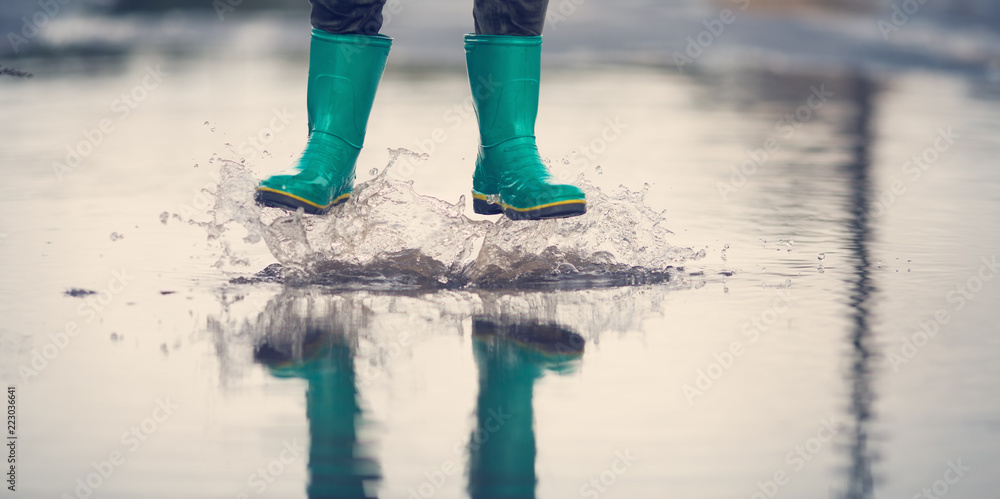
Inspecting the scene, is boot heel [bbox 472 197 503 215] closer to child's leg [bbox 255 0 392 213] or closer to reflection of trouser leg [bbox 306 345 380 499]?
child's leg [bbox 255 0 392 213]

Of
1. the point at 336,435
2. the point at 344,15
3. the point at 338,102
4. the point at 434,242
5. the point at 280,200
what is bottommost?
the point at 336,435

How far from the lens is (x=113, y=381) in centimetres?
306

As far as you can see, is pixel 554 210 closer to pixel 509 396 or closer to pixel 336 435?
pixel 509 396

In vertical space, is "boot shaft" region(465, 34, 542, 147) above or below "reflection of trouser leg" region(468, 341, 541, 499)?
above

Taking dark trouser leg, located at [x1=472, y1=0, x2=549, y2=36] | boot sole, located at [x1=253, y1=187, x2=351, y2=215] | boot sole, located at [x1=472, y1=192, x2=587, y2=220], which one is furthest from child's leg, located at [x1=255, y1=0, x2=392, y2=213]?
Answer: boot sole, located at [x1=472, y1=192, x2=587, y2=220]

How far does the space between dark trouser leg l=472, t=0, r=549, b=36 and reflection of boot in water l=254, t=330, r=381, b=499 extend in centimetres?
119

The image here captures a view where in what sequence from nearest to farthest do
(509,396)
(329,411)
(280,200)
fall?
(329,411) < (509,396) < (280,200)

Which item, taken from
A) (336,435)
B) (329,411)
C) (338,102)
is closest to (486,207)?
(338,102)

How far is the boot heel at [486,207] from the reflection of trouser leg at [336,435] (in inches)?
46.9

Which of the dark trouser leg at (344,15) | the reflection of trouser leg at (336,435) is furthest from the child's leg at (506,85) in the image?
the reflection of trouser leg at (336,435)

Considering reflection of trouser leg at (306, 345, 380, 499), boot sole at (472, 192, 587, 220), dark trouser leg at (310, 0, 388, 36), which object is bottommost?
reflection of trouser leg at (306, 345, 380, 499)

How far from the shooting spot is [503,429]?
8.93ft

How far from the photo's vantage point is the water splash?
4.21 metres

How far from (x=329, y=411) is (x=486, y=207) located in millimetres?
1681
